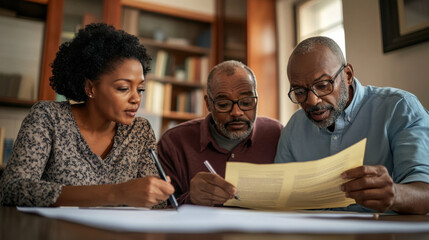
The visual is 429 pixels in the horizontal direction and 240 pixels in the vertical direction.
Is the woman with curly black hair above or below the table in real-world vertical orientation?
above

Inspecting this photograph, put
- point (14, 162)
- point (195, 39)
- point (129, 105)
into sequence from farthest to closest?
point (195, 39) → point (129, 105) → point (14, 162)

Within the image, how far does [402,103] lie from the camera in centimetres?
126

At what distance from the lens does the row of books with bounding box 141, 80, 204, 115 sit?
11.8ft

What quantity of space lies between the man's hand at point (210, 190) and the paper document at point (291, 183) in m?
0.03

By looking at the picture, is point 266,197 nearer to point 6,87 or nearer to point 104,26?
point 104,26

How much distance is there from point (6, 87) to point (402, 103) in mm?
3028

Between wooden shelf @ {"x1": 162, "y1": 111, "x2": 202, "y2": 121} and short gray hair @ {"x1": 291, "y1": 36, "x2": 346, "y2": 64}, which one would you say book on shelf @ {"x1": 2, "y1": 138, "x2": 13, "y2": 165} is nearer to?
wooden shelf @ {"x1": 162, "y1": 111, "x2": 202, "y2": 121}

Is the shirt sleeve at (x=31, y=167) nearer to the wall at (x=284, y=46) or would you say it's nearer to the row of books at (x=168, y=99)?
the row of books at (x=168, y=99)

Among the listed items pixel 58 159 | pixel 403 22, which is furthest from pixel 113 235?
pixel 403 22

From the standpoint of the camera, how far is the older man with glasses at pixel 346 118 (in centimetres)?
114

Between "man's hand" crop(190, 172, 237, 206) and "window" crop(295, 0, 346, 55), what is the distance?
88.5 inches

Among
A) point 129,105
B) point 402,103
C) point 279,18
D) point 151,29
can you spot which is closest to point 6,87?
point 151,29

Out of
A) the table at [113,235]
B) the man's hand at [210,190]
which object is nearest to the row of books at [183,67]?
the man's hand at [210,190]

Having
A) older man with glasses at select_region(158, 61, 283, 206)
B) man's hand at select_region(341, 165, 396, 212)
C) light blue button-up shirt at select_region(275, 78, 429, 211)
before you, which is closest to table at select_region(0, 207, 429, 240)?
man's hand at select_region(341, 165, 396, 212)
